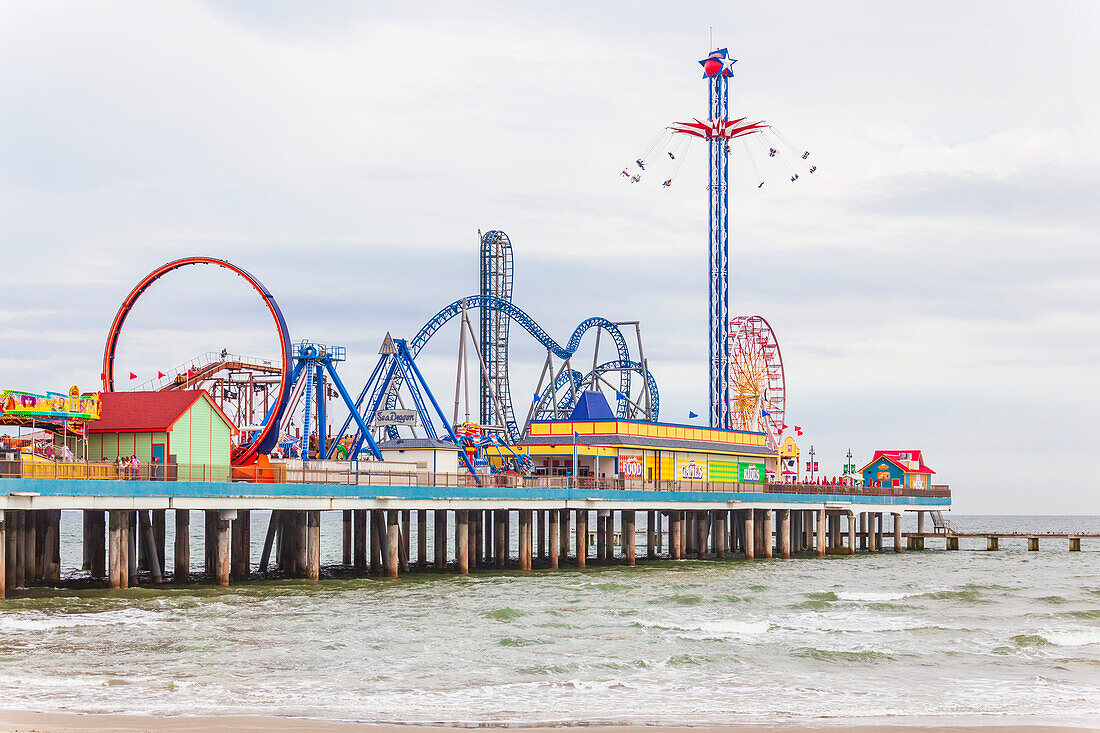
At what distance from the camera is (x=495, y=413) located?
7925cm

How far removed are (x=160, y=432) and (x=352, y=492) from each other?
6989 mm

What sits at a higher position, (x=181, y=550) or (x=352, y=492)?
(x=352, y=492)

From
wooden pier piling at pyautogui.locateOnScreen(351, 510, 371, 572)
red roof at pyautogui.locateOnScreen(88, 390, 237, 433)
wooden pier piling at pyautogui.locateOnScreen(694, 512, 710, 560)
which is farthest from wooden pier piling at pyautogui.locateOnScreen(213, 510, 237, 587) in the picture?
wooden pier piling at pyautogui.locateOnScreen(694, 512, 710, 560)

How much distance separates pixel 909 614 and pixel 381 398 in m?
33.5

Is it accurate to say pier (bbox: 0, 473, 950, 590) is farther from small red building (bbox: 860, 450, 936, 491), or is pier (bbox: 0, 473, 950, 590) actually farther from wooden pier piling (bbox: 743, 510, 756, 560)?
small red building (bbox: 860, 450, 936, 491)

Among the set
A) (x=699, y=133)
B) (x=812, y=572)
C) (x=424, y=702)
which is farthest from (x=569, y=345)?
(x=424, y=702)

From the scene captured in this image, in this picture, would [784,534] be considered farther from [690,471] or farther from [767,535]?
[690,471]

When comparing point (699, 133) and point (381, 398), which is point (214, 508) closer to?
point (381, 398)

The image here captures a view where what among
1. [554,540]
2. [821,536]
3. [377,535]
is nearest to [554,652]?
[377,535]

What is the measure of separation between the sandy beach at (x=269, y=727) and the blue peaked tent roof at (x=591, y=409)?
4828 cm

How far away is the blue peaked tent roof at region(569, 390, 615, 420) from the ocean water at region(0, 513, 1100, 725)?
2120 centimetres

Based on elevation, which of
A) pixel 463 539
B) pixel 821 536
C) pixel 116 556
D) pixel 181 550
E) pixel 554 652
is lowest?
pixel 821 536

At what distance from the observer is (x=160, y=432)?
44969 millimetres

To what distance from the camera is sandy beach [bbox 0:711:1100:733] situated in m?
20.2
